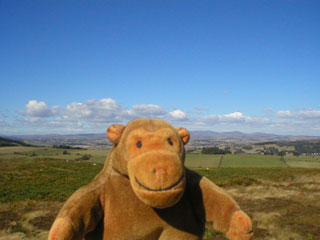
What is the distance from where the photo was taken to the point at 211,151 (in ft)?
197

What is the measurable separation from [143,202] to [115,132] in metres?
0.81

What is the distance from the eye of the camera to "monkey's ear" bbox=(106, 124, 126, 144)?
291 cm

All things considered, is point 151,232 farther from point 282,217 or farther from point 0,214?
point 0,214

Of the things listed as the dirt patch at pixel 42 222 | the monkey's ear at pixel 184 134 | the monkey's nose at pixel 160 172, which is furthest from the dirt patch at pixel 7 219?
the monkey's nose at pixel 160 172

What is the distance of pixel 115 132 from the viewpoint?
2.91 m

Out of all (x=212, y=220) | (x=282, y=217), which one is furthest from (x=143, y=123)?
(x=282, y=217)

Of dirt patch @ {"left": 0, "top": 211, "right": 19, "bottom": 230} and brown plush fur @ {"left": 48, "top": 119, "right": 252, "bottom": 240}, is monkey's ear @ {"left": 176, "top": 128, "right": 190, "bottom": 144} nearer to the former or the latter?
brown plush fur @ {"left": 48, "top": 119, "right": 252, "bottom": 240}

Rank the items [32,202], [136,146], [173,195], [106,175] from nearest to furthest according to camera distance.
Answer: [173,195] → [136,146] → [106,175] → [32,202]

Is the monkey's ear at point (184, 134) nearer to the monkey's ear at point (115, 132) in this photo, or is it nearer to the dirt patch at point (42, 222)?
the monkey's ear at point (115, 132)

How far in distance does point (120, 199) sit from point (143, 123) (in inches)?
33.3

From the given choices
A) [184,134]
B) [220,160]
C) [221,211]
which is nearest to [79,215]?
[184,134]

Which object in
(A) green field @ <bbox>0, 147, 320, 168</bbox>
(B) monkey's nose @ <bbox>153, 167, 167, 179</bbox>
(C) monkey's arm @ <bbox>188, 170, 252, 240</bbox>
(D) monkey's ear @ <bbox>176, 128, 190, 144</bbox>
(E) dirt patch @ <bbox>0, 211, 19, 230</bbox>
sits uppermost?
(D) monkey's ear @ <bbox>176, 128, 190, 144</bbox>

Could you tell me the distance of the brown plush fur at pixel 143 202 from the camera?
7.57ft

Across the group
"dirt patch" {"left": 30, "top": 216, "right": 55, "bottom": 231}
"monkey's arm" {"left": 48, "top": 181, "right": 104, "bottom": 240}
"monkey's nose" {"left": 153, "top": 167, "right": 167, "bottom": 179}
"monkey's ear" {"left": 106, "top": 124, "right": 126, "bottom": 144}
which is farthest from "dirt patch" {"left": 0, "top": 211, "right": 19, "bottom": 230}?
"monkey's nose" {"left": 153, "top": 167, "right": 167, "bottom": 179}
